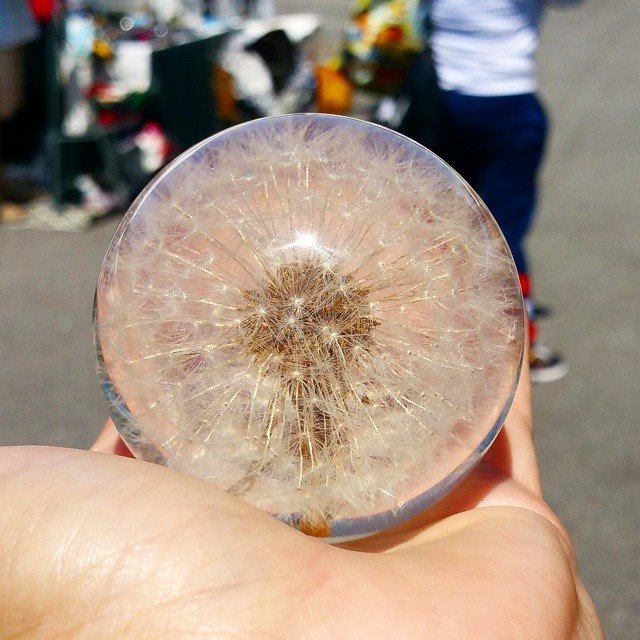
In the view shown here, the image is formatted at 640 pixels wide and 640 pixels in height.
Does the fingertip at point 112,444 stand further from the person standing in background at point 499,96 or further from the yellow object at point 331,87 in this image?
the yellow object at point 331,87

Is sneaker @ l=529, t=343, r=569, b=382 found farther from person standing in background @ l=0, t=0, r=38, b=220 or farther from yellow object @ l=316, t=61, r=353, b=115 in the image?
person standing in background @ l=0, t=0, r=38, b=220

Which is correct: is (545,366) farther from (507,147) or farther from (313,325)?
(313,325)

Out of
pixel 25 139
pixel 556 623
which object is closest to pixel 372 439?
pixel 556 623

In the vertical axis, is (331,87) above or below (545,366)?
above

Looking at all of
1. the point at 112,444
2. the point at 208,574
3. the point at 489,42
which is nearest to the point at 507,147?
the point at 489,42

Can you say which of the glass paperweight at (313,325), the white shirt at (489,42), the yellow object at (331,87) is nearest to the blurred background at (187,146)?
the yellow object at (331,87)

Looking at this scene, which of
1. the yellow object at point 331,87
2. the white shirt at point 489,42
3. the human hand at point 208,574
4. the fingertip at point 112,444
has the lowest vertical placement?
the yellow object at point 331,87
